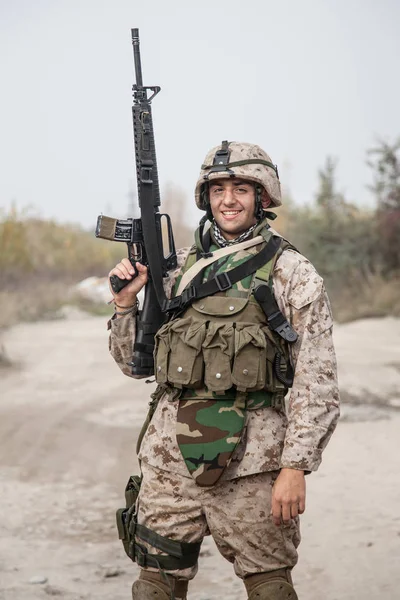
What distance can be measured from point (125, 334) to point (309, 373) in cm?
77

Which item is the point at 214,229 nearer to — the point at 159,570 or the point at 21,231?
the point at 159,570

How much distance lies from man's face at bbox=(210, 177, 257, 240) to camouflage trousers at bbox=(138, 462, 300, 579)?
2.92 feet

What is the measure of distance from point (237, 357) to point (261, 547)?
0.66m

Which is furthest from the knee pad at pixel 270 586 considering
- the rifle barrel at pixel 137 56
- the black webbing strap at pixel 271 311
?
the rifle barrel at pixel 137 56

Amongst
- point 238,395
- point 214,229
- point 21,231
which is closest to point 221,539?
point 238,395

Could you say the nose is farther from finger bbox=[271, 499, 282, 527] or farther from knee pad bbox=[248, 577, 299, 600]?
knee pad bbox=[248, 577, 299, 600]

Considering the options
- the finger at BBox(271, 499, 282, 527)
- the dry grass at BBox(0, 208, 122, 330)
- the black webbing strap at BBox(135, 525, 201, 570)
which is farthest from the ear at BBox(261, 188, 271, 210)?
the dry grass at BBox(0, 208, 122, 330)

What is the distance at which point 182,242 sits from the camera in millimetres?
37000

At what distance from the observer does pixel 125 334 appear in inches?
140

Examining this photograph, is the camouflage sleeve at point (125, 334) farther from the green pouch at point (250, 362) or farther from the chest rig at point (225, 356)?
the green pouch at point (250, 362)

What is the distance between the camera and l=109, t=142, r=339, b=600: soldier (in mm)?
3172

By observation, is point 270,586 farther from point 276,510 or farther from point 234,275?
point 234,275

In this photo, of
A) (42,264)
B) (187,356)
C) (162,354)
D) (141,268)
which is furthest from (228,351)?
(42,264)

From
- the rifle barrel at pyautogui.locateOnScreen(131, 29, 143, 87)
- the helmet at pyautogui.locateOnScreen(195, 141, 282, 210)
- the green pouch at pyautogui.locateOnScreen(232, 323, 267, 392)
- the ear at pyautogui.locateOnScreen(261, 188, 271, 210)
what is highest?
the rifle barrel at pyautogui.locateOnScreen(131, 29, 143, 87)
